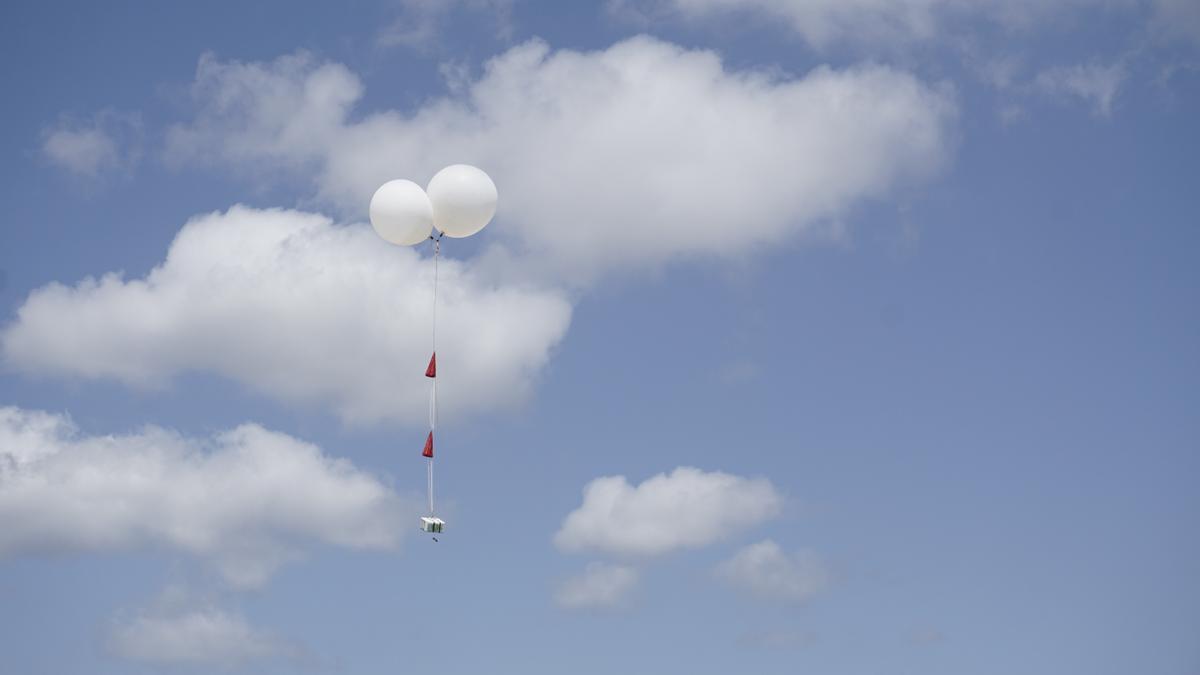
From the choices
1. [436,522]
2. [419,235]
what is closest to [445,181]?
[419,235]

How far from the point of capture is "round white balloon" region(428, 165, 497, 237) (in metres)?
54.0

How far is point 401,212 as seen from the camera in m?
53.7

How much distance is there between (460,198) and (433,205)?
1.29m

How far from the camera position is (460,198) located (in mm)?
53906

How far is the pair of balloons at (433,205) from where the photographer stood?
53.8 meters

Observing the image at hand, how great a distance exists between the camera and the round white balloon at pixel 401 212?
176 ft

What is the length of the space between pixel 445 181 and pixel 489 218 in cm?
251

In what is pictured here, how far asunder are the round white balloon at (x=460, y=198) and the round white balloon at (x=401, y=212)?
443mm

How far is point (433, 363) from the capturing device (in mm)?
54656

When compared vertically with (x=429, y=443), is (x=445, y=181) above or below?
above

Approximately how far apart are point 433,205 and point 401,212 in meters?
1.43

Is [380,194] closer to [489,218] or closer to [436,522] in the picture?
[489,218]

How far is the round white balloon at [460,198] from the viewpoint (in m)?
54.0

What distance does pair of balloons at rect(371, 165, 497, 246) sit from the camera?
2119 inches
